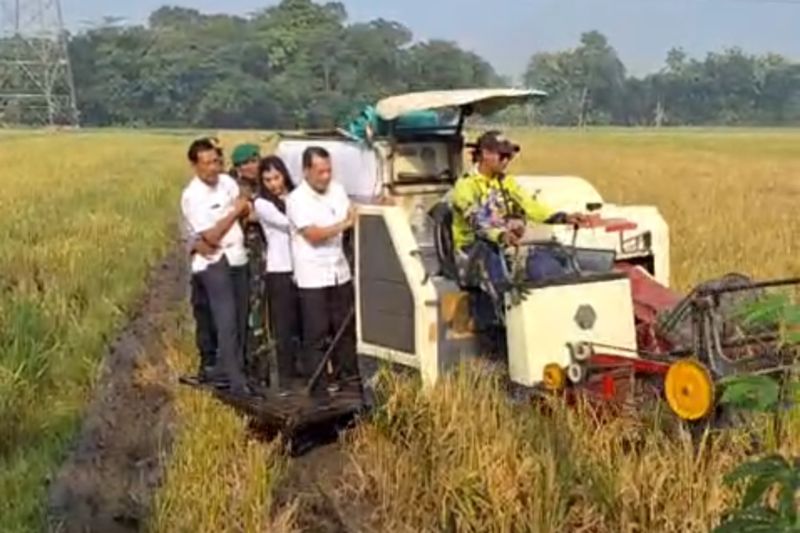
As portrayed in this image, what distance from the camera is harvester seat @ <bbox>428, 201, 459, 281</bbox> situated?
7762 mm

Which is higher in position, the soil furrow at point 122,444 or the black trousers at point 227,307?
the black trousers at point 227,307

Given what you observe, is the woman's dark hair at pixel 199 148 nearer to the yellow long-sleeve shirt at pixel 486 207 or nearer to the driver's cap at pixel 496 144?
the yellow long-sleeve shirt at pixel 486 207

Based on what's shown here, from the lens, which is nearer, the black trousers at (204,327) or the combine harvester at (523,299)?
the combine harvester at (523,299)

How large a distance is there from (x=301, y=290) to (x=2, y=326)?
2.79 meters

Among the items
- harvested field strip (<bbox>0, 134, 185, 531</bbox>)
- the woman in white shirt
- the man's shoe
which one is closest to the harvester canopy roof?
the woman in white shirt

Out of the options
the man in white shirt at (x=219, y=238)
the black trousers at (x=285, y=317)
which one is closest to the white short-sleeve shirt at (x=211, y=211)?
the man in white shirt at (x=219, y=238)

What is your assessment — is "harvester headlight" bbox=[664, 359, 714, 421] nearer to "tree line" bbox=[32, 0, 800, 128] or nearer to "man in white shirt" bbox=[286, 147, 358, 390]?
"man in white shirt" bbox=[286, 147, 358, 390]

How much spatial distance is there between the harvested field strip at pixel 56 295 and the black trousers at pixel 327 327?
1471 millimetres

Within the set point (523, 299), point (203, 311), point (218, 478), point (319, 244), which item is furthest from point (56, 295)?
point (523, 299)

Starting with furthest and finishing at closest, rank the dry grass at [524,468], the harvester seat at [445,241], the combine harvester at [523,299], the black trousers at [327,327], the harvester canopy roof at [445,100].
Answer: the harvester canopy roof at [445,100], the black trousers at [327,327], the harvester seat at [445,241], the combine harvester at [523,299], the dry grass at [524,468]

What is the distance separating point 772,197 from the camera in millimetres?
25125

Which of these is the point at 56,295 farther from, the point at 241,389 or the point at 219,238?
the point at 241,389

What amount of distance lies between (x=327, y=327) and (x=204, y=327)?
40.4 inches

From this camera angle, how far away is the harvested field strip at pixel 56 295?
7516 millimetres
